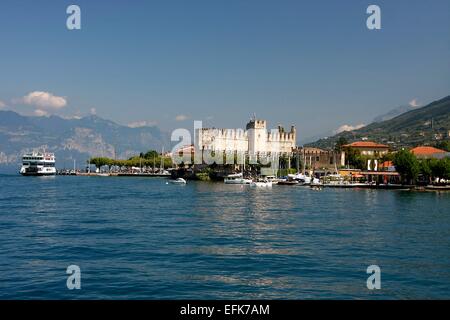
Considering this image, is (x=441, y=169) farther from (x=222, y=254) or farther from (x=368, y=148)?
(x=222, y=254)

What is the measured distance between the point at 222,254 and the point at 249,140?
10662 cm

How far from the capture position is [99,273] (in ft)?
57.0

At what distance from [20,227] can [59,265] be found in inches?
453

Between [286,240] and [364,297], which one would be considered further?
[286,240]

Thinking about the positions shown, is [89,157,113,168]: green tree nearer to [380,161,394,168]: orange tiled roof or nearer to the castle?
the castle

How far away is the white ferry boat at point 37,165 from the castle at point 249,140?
39.4m

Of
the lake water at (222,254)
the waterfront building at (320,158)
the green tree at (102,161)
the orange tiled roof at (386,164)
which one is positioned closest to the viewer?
the lake water at (222,254)

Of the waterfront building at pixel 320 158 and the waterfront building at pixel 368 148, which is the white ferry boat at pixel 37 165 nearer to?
the waterfront building at pixel 320 158

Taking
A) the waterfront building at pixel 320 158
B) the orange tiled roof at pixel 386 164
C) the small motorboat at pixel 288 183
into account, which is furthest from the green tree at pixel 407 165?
the waterfront building at pixel 320 158

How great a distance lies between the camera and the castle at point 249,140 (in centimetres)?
12406

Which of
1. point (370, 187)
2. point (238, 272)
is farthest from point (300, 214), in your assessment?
point (370, 187)

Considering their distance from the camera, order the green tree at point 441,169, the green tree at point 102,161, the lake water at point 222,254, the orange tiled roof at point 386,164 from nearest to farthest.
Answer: the lake water at point 222,254
the green tree at point 441,169
the orange tiled roof at point 386,164
the green tree at point 102,161

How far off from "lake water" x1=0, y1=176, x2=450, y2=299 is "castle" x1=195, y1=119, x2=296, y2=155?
86544mm
